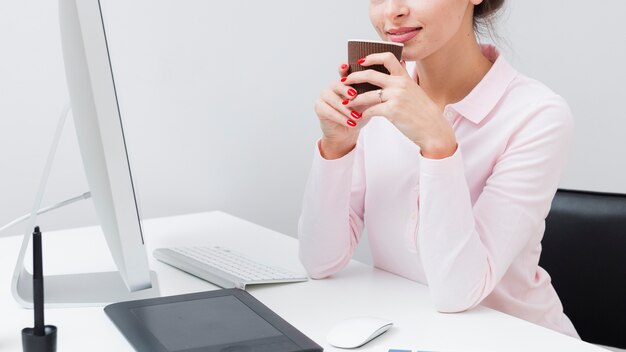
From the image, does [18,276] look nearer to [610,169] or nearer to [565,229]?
[565,229]

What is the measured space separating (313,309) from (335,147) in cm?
30

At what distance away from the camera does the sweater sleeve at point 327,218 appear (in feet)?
4.15

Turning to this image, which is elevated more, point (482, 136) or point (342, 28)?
point (342, 28)

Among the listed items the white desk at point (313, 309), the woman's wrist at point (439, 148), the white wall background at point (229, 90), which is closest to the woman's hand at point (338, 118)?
the woman's wrist at point (439, 148)

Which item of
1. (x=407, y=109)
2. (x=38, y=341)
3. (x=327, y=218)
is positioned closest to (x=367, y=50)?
(x=407, y=109)

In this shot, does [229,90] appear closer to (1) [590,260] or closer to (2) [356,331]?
(1) [590,260]

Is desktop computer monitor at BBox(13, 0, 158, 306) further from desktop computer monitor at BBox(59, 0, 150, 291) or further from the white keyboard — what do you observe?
the white keyboard

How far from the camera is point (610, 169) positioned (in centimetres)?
224

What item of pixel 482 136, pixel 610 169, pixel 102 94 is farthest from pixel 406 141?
pixel 610 169

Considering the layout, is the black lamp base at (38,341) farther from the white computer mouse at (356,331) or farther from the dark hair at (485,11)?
the dark hair at (485,11)

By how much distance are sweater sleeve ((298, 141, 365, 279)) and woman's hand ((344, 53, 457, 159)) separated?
224 mm

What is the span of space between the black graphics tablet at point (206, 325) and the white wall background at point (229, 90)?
0.87m

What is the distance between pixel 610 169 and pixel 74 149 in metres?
1.54

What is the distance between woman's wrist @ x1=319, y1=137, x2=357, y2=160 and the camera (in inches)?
49.3
